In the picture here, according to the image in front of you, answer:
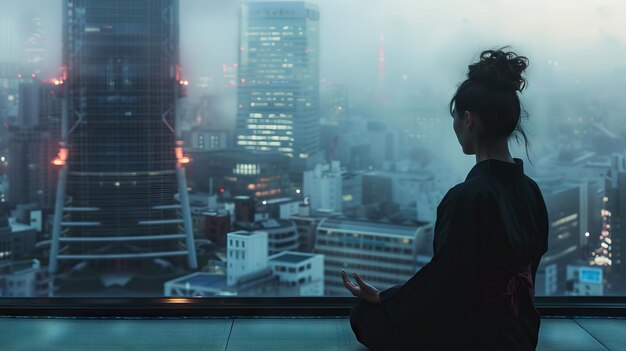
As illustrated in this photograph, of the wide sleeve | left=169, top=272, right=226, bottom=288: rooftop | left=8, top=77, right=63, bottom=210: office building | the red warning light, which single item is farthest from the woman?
the red warning light

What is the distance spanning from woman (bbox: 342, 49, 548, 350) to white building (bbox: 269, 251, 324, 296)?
2898 mm

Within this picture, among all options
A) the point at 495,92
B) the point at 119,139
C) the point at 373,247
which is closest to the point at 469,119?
the point at 495,92

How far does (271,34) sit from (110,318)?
3.92 metres

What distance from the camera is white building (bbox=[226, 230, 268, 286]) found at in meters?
3.74

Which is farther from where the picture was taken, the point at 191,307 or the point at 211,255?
the point at 211,255

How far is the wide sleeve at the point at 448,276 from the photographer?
786 millimetres

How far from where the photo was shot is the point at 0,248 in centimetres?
532

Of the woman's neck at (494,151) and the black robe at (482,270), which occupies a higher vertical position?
the woman's neck at (494,151)

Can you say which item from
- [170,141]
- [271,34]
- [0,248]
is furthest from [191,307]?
[170,141]

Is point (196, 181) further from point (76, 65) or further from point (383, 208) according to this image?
point (76, 65)

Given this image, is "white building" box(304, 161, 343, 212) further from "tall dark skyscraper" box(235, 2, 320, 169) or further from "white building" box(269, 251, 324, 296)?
"white building" box(269, 251, 324, 296)

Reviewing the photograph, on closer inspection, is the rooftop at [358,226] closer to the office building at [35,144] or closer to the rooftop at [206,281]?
the rooftop at [206,281]

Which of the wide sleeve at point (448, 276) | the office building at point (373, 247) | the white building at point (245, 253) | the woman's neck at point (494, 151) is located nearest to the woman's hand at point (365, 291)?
the wide sleeve at point (448, 276)

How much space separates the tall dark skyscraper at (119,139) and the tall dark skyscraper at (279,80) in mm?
2629
